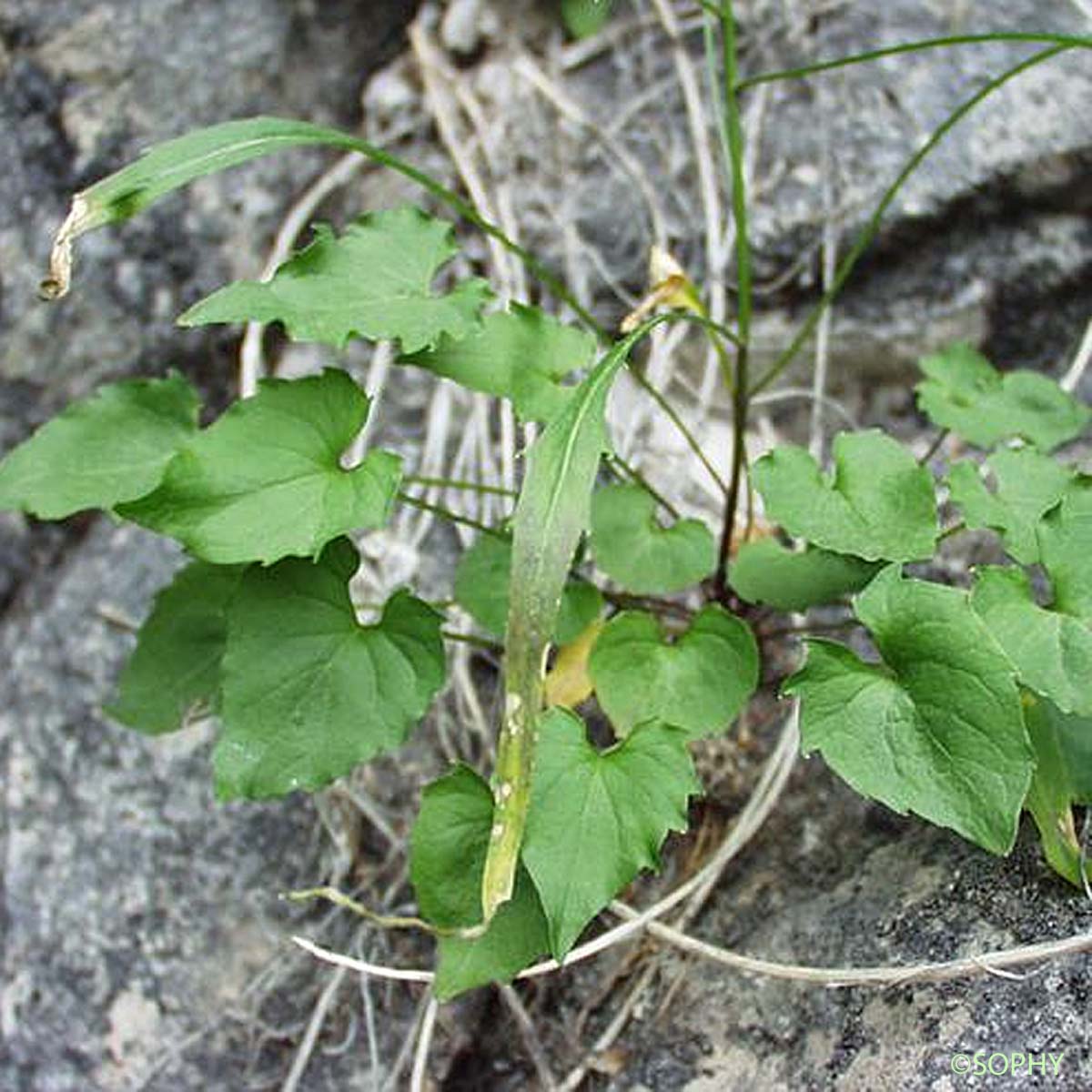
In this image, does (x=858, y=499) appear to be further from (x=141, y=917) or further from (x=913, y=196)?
(x=141, y=917)

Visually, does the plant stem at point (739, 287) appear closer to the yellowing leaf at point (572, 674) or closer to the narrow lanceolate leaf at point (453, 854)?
the yellowing leaf at point (572, 674)

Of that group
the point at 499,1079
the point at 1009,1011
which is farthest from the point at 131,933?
the point at 1009,1011

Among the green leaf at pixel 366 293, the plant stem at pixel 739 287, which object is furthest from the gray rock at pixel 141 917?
the green leaf at pixel 366 293

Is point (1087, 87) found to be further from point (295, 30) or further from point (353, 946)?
point (353, 946)

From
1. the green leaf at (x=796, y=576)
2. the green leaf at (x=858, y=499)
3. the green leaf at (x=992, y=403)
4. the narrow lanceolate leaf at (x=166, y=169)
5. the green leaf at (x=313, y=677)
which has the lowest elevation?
the green leaf at (x=992, y=403)

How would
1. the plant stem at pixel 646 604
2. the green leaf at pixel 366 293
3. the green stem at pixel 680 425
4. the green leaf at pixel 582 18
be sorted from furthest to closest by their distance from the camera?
1. the green leaf at pixel 582 18
2. the plant stem at pixel 646 604
3. the green stem at pixel 680 425
4. the green leaf at pixel 366 293

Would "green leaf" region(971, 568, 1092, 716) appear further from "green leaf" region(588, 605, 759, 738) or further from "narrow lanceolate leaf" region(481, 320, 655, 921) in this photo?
"narrow lanceolate leaf" region(481, 320, 655, 921)
